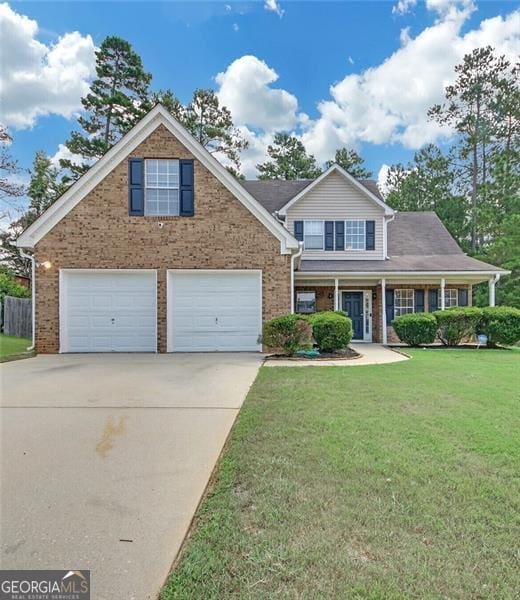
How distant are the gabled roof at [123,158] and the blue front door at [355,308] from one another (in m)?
5.08

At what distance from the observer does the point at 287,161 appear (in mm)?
31672

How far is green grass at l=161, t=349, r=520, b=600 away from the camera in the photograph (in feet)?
6.53

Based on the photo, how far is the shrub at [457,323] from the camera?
1290cm


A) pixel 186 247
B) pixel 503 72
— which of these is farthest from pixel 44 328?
pixel 503 72

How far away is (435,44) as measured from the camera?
15.6 m

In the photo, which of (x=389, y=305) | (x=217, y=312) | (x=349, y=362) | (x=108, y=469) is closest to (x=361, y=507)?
(x=108, y=469)

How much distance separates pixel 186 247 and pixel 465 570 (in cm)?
1076

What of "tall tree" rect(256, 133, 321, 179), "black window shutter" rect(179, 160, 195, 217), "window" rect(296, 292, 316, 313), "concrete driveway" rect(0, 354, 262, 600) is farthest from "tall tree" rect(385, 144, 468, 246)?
"concrete driveway" rect(0, 354, 262, 600)

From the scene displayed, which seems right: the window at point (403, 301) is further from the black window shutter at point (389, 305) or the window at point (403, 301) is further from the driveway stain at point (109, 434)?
the driveway stain at point (109, 434)

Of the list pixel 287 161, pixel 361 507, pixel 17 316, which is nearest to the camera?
pixel 361 507

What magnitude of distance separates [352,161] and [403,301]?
65.5 ft

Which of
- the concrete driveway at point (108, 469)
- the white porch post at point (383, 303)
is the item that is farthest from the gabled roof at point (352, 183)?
the concrete driveway at point (108, 469)

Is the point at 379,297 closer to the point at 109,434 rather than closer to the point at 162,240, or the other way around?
the point at 162,240

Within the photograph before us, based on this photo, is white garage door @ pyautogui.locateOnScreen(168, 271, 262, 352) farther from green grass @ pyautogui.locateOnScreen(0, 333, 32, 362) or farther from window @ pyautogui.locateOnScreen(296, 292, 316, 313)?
green grass @ pyautogui.locateOnScreen(0, 333, 32, 362)
